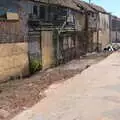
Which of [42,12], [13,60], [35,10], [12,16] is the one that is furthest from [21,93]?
[42,12]

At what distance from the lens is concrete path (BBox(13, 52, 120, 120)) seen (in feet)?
36.7

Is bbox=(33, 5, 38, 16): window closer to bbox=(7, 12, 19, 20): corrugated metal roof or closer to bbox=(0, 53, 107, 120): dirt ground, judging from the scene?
bbox=(7, 12, 19, 20): corrugated metal roof

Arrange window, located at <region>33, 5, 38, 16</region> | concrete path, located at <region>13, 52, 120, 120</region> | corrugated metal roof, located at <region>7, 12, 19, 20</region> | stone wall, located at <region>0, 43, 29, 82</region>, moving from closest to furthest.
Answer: concrete path, located at <region>13, 52, 120, 120</region>
stone wall, located at <region>0, 43, 29, 82</region>
corrugated metal roof, located at <region>7, 12, 19, 20</region>
window, located at <region>33, 5, 38, 16</region>

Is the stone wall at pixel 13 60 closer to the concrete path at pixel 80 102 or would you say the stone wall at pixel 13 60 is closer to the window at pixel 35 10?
the concrete path at pixel 80 102

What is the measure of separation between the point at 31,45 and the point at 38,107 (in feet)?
33.6

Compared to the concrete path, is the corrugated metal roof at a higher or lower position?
higher

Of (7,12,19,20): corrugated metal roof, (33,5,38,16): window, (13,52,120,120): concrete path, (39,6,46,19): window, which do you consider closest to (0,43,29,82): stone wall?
(7,12,19,20): corrugated metal roof

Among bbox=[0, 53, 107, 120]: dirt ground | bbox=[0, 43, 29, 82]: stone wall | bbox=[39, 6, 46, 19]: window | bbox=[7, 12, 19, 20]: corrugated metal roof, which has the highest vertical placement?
bbox=[39, 6, 46, 19]: window

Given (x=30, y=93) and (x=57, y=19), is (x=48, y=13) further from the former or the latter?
(x=30, y=93)

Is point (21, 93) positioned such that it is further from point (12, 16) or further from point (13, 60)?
point (12, 16)

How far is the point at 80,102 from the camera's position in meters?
13.3

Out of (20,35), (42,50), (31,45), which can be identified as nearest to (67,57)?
(42,50)

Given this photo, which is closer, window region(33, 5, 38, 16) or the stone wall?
the stone wall

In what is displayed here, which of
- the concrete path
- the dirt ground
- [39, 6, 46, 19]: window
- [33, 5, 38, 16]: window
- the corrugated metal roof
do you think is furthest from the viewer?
[39, 6, 46, 19]: window
